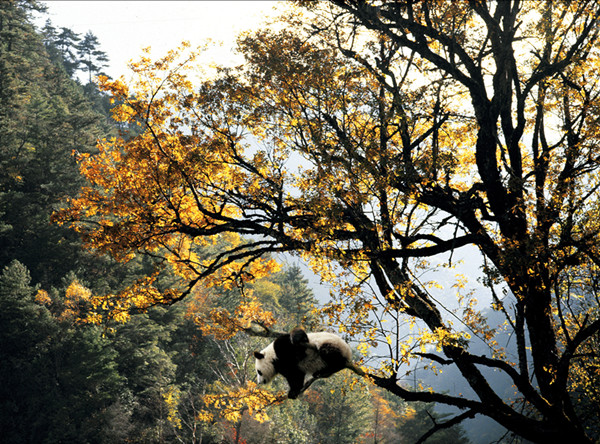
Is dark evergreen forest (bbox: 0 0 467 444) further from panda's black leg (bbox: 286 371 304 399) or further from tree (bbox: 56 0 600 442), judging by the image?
panda's black leg (bbox: 286 371 304 399)

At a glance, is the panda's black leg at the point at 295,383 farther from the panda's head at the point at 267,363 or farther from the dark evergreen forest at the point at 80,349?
the dark evergreen forest at the point at 80,349

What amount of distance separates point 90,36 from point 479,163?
289 ft

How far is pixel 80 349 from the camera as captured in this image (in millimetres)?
27953

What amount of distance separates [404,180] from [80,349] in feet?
94.5

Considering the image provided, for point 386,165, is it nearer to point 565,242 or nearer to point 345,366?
point 565,242

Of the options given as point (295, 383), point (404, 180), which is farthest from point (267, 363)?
point (404, 180)

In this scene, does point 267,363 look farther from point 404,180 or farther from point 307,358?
point 404,180

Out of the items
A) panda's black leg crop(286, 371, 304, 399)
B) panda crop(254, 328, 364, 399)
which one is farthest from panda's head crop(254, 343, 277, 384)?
panda's black leg crop(286, 371, 304, 399)

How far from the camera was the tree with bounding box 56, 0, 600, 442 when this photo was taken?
6.13m

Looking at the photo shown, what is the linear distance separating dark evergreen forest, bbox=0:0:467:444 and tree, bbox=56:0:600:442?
14753mm

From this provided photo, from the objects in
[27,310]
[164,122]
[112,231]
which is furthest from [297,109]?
[27,310]

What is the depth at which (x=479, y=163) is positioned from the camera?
286 inches

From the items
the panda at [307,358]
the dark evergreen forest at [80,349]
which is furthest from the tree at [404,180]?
the dark evergreen forest at [80,349]

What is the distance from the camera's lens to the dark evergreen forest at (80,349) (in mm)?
27062
